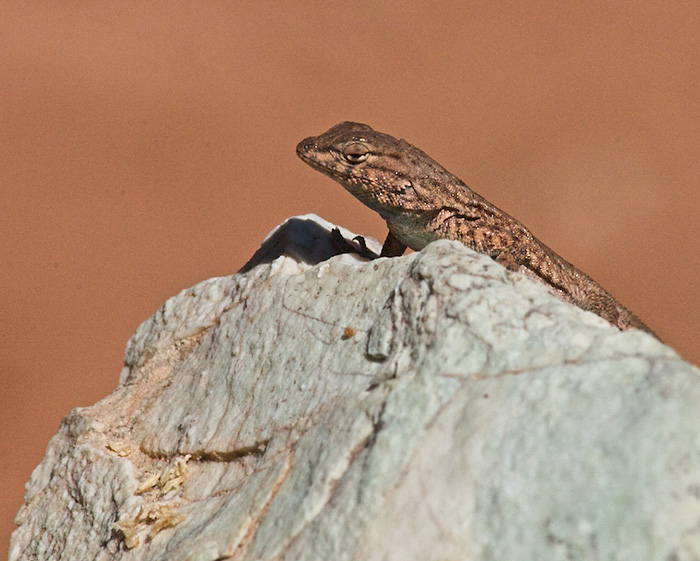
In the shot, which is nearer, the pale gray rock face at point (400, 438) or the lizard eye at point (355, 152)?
the pale gray rock face at point (400, 438)

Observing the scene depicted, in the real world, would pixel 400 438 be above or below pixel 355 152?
below

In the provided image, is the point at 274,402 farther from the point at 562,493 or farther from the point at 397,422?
the point at 562,493

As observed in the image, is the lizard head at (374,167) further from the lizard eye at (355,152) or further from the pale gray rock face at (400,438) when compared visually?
the pale gray rock face at (400,438)

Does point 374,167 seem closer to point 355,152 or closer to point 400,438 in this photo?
point 355,152

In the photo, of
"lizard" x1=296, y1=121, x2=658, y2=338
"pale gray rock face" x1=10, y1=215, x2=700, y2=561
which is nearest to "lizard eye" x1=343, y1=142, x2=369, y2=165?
"lizard" x1=296, y1=121, x2=658, y2=338

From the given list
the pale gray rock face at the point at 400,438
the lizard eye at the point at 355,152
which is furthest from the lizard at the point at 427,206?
the pale gray rock face at the point at 400,438

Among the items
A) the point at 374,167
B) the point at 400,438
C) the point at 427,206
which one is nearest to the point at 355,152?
the point at 374,167

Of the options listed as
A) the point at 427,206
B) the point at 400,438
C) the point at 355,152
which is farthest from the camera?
the point at 427,206
